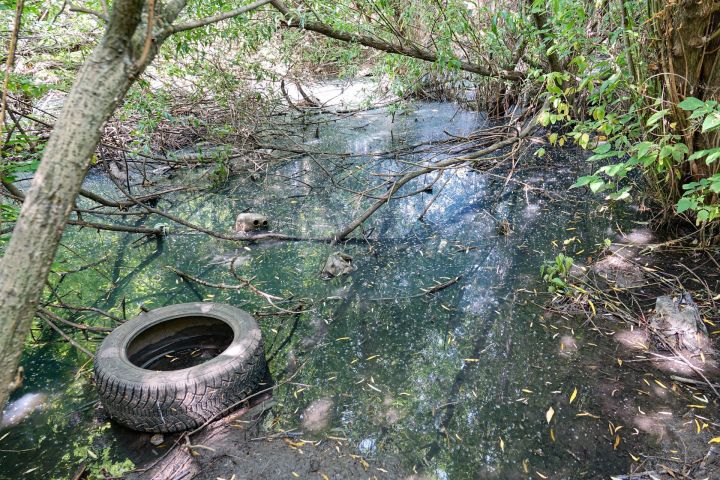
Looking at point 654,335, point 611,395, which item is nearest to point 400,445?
point 611,395

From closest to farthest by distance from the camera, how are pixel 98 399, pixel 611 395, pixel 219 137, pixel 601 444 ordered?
pixel 601 444
pixel 611 395
pixel 98 399
pixel 219 137

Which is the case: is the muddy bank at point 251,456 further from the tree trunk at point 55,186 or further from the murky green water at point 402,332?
the tree trunk at point 55,186

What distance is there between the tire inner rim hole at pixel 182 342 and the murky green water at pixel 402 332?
1.39 feet

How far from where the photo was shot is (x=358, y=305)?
4.25 meters

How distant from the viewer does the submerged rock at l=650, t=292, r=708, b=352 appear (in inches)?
131

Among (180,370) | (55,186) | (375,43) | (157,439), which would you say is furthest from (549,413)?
(375,43)

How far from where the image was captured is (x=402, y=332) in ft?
12.6

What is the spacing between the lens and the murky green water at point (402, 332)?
2773 mm

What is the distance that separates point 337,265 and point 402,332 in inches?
47.9

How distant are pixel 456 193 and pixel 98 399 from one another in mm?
5107

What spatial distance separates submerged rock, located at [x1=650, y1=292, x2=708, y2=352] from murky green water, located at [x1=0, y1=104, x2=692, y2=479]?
0.41 metres

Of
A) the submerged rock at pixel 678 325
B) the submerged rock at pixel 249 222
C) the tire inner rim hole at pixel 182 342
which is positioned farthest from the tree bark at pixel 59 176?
the submerged rock at pixel 249 222

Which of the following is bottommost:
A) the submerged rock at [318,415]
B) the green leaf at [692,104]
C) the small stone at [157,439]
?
the submerged rock at [318,415]

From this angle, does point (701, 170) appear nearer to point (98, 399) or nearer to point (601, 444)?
point (601, 444)
